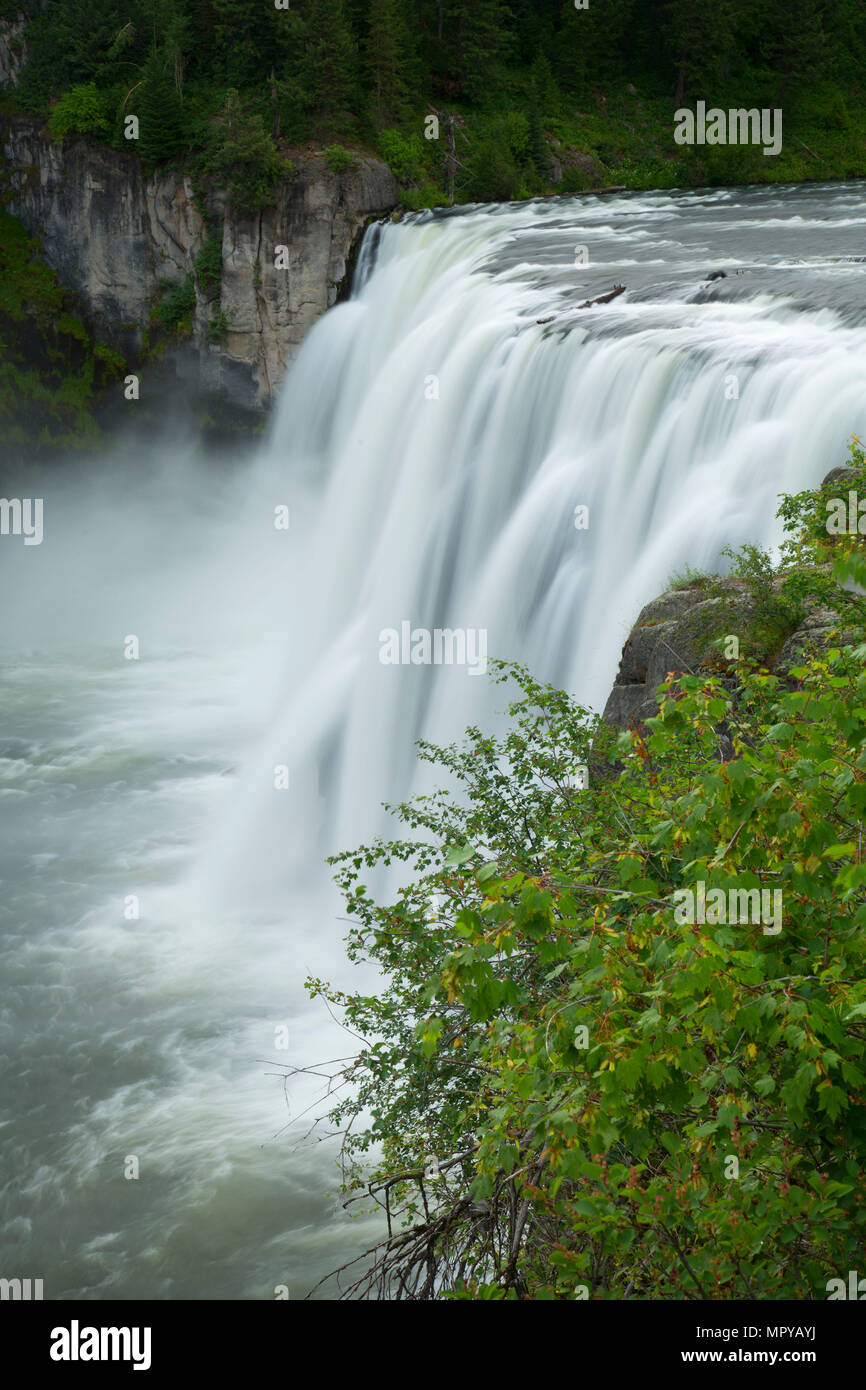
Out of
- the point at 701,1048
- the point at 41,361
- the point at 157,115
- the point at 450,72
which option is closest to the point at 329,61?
the point at 157,115

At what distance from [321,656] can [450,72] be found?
2381 cm

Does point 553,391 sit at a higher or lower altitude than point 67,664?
higher

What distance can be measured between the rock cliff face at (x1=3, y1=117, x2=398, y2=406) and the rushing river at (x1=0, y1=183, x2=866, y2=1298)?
1.52m

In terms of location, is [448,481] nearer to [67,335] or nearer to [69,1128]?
[69,1128]

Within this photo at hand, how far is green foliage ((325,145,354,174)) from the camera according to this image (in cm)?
2889

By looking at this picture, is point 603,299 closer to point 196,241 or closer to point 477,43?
point 196,241

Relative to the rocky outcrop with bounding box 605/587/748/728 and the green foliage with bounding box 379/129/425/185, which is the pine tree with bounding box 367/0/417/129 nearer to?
the green foliage with bounding box 379/129/425/185

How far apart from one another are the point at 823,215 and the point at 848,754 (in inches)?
997

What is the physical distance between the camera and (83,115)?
30.6m

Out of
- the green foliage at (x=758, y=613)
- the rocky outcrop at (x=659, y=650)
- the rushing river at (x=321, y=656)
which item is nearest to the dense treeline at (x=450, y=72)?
the rushing river at (x=321, y=656)

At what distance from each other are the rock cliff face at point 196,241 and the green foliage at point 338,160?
0.14 meters

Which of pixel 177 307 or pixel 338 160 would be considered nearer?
pixel 338 160

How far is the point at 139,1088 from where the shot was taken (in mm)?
13031

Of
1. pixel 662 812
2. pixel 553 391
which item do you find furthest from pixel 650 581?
pixel 662 812
